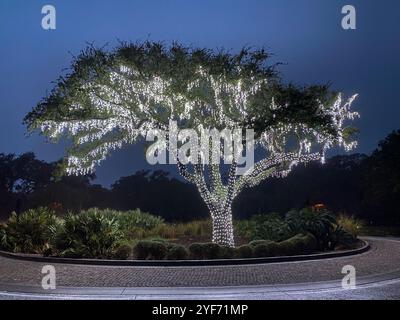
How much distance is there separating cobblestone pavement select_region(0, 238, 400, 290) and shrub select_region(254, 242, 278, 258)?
1221 millimetres

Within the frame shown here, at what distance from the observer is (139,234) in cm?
2042

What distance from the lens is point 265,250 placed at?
14.3 meters

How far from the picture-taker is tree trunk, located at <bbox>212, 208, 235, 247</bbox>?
17.2 metres

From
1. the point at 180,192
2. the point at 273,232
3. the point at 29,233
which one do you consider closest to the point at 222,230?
the point at 273,232

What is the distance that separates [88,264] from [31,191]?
55.3m

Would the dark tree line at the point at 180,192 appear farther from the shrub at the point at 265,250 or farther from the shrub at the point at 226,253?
the shrub at the point at 226,253

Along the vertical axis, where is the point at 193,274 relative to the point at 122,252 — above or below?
below

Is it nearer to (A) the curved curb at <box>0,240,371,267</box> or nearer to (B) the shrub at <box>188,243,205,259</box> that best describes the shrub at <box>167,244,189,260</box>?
(B) the shrub at <box>188,243,205,259</box>

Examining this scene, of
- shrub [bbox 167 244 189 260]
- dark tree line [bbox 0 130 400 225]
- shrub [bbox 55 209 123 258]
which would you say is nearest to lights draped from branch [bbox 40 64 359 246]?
shrub [bbox 167 244 189 260]

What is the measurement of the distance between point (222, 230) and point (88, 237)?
533cm

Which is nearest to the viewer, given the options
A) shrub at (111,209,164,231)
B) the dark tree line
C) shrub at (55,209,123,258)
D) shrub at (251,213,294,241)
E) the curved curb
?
the curved curb

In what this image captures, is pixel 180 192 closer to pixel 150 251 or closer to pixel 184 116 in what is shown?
pixel 184 116

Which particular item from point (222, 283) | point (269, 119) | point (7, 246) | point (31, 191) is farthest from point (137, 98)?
point (31, 191)
